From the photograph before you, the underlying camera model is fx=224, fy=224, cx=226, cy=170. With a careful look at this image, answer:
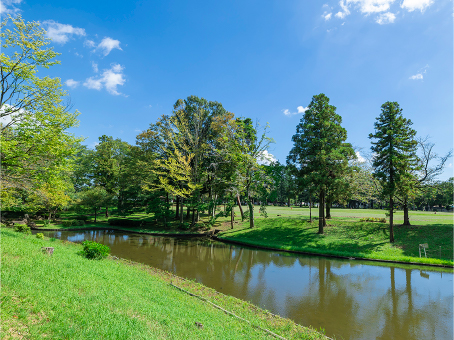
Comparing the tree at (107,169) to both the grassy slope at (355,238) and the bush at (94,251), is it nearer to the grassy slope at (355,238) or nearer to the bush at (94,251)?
the grassy slope at (355,238)

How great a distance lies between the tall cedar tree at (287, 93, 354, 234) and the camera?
21641mm

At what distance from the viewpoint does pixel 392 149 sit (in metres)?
19.4

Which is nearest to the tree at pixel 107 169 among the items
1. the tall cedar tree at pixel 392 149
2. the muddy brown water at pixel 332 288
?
the muddy brown water at pixel 332 288

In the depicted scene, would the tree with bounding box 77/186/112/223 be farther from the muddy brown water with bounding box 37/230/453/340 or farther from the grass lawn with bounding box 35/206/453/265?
the muddy brown water with bounding box 37/230/453/340

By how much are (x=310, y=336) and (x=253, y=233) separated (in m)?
18.4

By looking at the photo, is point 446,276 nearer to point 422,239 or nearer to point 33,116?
Answer: point 422,239

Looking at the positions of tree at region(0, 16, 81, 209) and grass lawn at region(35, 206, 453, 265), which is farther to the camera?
grass lawn at region(35, 206, 453, 265)

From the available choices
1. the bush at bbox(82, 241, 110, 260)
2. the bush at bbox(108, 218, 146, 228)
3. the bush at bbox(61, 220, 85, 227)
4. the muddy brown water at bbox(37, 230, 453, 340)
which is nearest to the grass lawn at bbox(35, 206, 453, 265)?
the bush at bbox(61, 220, 85, 227)

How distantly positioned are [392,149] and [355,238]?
8.57 m

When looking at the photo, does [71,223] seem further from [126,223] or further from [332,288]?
[332,288]

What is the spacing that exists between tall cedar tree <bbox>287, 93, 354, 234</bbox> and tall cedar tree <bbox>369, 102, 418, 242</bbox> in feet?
9.37

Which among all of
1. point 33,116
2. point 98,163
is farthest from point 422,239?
point 98,163

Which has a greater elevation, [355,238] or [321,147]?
[321,147]

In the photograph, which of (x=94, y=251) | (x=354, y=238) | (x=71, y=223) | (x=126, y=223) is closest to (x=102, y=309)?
(x=94, y=251)
